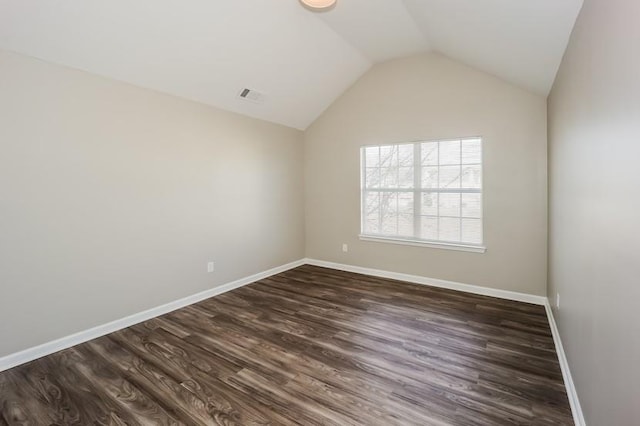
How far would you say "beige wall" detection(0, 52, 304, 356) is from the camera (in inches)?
91.4

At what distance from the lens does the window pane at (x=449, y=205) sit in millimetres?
3899

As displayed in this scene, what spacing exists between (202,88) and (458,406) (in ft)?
12.0

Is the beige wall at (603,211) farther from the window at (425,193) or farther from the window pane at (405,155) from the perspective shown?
the window pane at (405,155)

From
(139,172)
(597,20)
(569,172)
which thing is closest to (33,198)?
(139,172)

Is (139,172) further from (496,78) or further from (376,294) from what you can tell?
(496,78)

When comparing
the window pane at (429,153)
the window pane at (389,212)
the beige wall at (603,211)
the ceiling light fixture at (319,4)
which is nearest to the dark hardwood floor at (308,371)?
the beige wall at (603,211)

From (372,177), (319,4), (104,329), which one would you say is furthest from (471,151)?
(104,329)

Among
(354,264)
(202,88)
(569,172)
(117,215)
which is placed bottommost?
(354,264)

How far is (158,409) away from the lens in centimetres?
183

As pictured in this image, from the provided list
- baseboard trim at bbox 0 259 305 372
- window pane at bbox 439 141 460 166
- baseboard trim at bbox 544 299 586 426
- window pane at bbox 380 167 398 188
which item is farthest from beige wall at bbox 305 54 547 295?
baseboard trim at bbox 0 259 305 372

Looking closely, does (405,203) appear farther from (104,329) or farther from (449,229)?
(104,329)

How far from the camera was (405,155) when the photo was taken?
4273 millimetres

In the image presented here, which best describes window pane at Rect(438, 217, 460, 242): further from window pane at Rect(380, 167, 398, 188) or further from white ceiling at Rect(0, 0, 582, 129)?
white ceiling at Rect(0, 0, 582, 129)

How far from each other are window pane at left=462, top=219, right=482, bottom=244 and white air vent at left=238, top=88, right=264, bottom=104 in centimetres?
302
